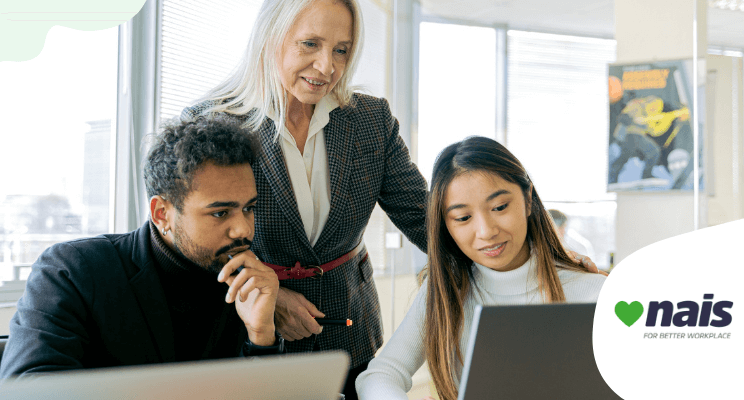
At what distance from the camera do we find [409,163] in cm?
165

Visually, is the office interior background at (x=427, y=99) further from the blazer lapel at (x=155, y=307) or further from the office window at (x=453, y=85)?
the blazer lapel at (x=155, y=307)

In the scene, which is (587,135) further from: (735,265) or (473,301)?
(735,265)

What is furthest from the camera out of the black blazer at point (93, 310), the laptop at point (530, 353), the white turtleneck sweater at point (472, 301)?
the white turtleneck sweater at point (472, 301)

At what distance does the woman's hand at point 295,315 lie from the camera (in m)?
1.34

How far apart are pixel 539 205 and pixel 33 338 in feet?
3.68

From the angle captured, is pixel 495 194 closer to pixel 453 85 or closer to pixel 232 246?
pixel 232 246

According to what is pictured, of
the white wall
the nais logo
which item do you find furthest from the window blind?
the nais logo

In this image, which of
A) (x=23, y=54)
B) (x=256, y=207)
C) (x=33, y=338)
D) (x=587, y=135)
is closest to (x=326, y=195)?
(x=256, y=207)

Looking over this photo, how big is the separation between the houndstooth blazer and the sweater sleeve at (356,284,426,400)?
19 centimetres

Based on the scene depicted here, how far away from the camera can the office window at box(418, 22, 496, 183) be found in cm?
365

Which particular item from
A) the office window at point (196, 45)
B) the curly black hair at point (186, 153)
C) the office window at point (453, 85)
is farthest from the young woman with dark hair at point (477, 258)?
the office window at point (453, 85)

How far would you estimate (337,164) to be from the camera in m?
1.50

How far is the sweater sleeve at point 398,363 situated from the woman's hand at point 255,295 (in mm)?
218

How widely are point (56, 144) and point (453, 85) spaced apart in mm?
2349
